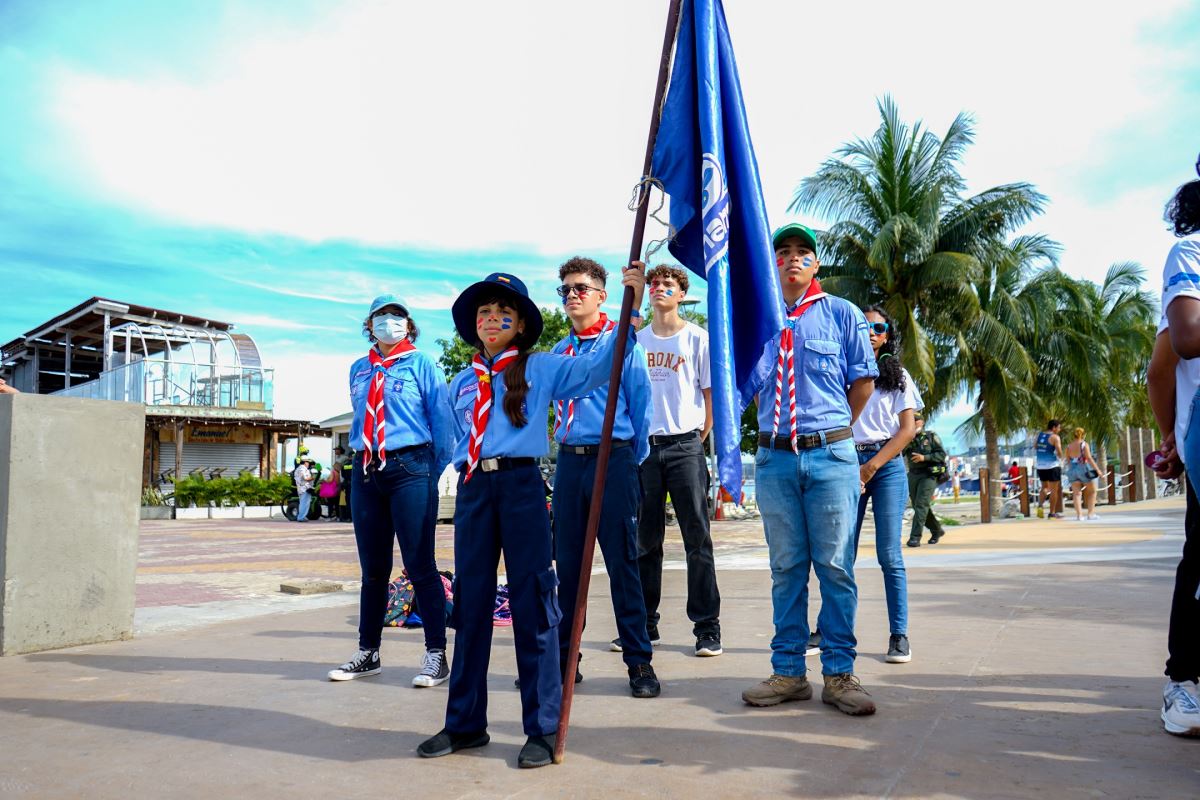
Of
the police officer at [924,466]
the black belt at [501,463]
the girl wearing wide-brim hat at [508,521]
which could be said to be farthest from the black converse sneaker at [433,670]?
the police officer at [924,466]

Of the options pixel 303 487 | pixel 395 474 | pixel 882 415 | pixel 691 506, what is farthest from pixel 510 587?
pixel 303 487

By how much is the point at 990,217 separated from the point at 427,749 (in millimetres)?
26017

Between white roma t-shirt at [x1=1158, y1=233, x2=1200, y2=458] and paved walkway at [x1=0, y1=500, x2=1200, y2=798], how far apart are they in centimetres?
117

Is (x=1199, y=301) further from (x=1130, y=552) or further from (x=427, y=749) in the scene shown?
(x=1130, y=552)

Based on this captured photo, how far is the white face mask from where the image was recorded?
4973 millimetres

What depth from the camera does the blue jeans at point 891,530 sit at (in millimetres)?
4977

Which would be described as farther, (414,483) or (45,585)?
(45,585)

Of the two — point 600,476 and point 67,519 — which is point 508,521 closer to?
point 600,476

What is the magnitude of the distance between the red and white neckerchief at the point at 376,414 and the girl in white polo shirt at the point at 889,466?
2.42 m

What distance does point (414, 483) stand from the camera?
482 cm

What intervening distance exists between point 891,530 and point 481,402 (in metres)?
2.49

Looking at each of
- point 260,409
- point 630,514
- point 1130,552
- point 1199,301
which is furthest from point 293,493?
point 1199,301

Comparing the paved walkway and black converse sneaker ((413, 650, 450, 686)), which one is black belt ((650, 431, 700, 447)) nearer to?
the paved walkway

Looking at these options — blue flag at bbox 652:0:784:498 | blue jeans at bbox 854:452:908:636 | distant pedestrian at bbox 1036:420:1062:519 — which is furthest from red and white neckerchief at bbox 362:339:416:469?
distant pedestrian at bbox 1036:420:1062:519
